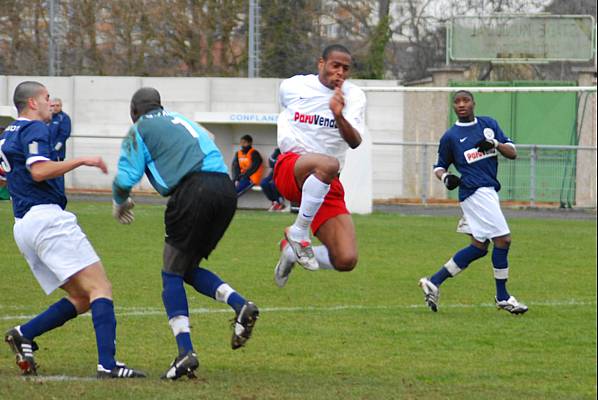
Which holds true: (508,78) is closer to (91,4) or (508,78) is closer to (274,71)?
(274,71)

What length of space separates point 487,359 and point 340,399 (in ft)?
8.39

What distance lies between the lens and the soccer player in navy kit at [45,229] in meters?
8.00

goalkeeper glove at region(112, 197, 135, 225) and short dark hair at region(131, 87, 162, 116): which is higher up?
short dark hair at region(131, 87, 162, 116)

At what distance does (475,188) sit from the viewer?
12609 millimetres

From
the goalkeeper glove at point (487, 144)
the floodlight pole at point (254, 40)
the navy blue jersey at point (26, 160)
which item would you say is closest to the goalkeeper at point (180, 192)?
the navy blue jersey at point (26, 160)

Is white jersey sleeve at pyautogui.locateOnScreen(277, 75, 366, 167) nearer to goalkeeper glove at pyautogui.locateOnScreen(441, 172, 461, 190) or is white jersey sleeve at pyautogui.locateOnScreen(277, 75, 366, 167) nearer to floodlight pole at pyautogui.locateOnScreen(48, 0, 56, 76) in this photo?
goalkeeper glove at pyautogui.locateOnScreen(441, 172, 461, 190)

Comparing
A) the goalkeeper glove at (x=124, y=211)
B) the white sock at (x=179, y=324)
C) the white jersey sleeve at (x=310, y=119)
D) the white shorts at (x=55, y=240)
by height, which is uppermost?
the white jersey sleeve at (x=310, y=119)

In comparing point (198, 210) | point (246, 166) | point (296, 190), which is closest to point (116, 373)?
point (198, 210)

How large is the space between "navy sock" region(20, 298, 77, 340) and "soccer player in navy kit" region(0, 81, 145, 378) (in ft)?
0.37

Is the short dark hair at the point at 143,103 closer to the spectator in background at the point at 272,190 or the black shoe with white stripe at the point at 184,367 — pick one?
the black shoe with white stripe at the point at 184,367

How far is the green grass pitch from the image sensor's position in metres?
7.91

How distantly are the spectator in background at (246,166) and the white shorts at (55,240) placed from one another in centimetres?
1854

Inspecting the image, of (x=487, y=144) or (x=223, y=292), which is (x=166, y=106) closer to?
(x=487, y=144)

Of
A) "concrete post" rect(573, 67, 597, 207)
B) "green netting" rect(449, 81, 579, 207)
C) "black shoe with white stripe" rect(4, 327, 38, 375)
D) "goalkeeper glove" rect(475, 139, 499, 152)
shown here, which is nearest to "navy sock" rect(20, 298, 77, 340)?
"black shoe with white stripe" rect(4, 327, 38, 375)
